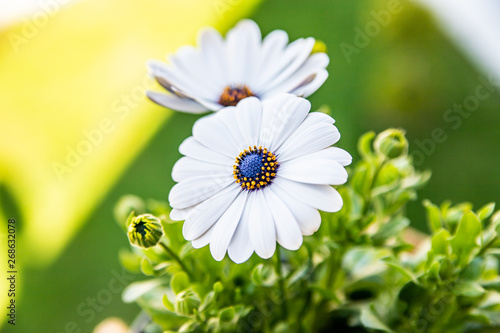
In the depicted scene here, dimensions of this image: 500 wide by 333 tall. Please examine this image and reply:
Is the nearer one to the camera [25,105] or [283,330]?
[283,330]

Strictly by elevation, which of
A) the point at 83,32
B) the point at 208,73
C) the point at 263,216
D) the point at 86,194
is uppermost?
the point at 83,32

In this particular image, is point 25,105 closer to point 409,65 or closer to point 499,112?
point 409,65

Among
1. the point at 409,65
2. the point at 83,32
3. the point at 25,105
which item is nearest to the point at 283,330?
the point at 409,65

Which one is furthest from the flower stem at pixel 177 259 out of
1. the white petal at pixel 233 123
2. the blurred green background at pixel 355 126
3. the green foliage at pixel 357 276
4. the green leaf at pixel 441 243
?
the blurred green background at pixel 355 126

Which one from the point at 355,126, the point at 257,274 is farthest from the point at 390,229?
the point at 355,126

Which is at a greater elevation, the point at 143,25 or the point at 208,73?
the point at 143,25

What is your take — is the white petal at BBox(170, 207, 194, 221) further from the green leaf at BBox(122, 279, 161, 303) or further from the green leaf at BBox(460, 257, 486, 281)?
the green leaf at BBox(460, 257, 486, 281)

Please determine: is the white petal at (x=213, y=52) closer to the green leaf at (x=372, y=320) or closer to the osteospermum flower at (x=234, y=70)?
the osteospermum flower at (x=234, y=70)
